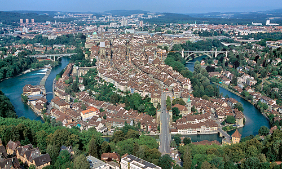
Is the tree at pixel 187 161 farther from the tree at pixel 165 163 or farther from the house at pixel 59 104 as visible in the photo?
the house at pixel 59 104

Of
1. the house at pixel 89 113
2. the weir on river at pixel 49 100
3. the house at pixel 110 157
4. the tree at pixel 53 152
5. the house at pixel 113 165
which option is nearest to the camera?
the house at pixel 113 165

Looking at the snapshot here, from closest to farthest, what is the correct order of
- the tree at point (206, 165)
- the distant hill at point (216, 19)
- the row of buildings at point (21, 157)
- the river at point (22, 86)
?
1. the row of buildings at point (21, 157)
2. the tree at point (206, 165)
3. the river at point (22, 86)
4. the distant hill at point (216, 19)

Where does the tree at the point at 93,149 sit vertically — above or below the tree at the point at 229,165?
above

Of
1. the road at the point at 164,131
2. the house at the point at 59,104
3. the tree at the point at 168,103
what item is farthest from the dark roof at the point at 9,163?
the tree at the point at 168,103

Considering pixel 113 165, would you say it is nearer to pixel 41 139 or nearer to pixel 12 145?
pixel 41 139

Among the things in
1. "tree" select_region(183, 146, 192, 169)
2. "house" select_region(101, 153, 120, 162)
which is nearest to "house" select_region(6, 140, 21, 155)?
"house" select_region(101, 153, 120, 162)

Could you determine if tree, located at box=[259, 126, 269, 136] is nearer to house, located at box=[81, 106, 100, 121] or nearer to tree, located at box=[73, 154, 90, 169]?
house, located at box=[81, 106, 100, 121]
